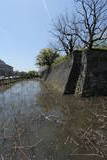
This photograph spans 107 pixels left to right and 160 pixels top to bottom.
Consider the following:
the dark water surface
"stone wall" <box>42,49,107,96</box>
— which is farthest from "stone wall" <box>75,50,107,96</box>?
the dark water surface

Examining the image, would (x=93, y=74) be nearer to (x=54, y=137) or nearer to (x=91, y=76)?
(x=91, y=76)

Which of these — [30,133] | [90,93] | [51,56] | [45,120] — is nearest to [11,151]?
[30,133]

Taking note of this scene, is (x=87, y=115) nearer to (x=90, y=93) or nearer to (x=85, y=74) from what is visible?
(x=90, y=93)

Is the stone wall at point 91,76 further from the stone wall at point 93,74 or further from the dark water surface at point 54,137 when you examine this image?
the dark water surface at point 54,137

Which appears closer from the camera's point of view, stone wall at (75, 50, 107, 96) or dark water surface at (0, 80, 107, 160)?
dark water surface at (0, 80, 107, 160)

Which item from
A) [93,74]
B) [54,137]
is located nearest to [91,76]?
[93,74]

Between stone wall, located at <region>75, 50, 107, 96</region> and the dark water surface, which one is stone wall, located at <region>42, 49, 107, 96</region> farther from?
the dark water surface

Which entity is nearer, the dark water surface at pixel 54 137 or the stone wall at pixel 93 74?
the dark water surface at pixel 54 137

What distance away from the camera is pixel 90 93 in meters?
11.2

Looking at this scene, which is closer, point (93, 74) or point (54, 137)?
point (54, 137)

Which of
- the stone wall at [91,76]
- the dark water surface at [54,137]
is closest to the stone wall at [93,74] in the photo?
the stone wall at [91,76]

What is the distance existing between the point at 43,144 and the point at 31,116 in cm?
273

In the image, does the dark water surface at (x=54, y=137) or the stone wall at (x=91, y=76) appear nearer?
the dark water surface at (x=54, y=137)

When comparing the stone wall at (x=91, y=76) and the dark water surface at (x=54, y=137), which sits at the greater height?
the stone wall at (x=91, y=76)
